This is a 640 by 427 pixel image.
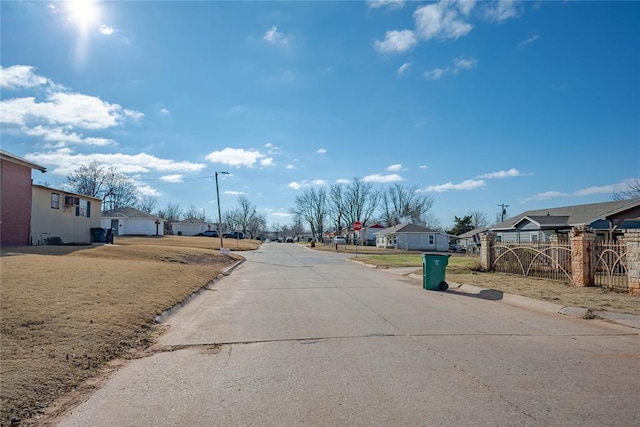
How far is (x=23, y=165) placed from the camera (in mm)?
23312

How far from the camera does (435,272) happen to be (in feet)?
51.4

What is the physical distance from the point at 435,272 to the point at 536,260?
5188 mm

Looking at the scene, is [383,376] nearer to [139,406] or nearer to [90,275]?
[139,406]

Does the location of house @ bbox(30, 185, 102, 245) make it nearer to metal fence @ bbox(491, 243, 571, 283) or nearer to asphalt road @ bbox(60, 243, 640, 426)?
asphalt road @ bbox(60, 243, 640, 426)

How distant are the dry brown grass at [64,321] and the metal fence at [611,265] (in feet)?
43.0

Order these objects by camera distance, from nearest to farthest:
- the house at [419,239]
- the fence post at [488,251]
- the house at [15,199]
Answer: the fence post at [488,251] < the house at [15,199] < the house at [419,239]

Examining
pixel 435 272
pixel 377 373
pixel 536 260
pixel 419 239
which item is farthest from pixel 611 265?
pixel 419 239

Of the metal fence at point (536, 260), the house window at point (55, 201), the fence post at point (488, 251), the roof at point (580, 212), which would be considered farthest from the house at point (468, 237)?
the house window at point (55, 201)

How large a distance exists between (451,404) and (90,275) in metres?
10.7

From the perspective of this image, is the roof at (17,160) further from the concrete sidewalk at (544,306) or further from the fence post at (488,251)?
the fence post at (488,251)

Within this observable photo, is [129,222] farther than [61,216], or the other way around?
[129,222]

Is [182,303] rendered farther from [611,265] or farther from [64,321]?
[611,265]

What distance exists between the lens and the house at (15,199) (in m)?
21.9

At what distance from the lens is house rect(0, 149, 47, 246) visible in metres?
21.9
